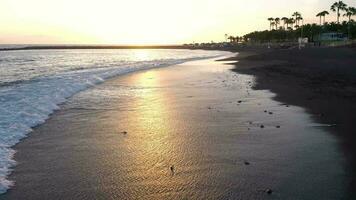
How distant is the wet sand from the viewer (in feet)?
21.0

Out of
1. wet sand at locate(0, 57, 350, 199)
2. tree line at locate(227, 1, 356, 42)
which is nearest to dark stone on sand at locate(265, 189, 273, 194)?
wet sand at locate(0, 57, 350, 199)

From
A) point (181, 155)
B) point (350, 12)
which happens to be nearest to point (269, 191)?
point (181, 155)

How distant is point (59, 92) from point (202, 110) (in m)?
7.55

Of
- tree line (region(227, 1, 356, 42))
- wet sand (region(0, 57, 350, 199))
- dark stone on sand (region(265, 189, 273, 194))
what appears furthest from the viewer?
tree line (region(227, 1, 356, 42))

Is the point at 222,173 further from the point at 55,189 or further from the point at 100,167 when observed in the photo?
the point at 55,189

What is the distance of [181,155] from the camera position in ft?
27.3

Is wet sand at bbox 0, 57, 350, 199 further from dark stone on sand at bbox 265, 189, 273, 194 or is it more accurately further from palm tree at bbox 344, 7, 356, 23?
palm tree at bbox 344, 7, 356, 23

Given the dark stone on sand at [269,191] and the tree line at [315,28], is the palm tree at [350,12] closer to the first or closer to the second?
the tree line at [315,28]

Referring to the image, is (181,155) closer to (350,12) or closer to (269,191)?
(269,191)

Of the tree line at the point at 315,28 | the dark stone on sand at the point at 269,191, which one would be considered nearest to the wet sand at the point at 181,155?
the dark stone on sand at the point at 269,191

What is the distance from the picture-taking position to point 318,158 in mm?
7910

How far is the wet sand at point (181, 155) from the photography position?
641 centimetres

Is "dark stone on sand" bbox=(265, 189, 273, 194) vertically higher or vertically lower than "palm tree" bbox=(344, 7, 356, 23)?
lower

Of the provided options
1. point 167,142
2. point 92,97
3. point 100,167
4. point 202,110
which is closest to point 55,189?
point 100,167
